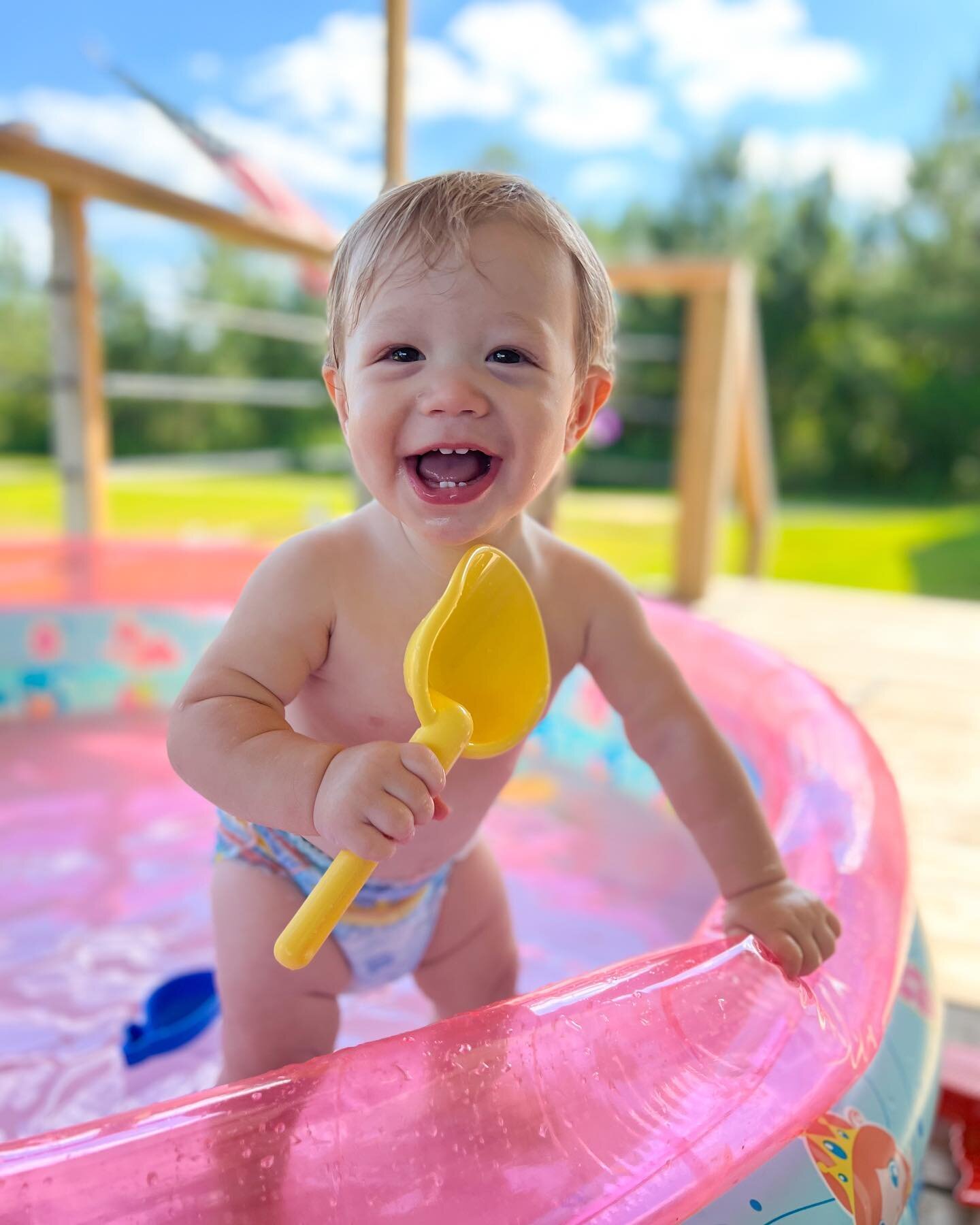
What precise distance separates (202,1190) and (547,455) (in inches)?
23.1

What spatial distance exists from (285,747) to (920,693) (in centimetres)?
265

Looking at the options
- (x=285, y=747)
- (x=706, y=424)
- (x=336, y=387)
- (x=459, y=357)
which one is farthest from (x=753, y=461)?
(x=285, y=747)

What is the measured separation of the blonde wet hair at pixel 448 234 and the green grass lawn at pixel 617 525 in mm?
5637

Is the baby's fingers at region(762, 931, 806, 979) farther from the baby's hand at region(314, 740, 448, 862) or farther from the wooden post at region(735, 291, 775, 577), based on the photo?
the wooden post at region(735, 291, 775, 577)

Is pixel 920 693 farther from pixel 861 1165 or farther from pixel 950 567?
pixel 950 567

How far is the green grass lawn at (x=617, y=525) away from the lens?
7.59m

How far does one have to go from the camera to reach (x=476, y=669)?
0.82m

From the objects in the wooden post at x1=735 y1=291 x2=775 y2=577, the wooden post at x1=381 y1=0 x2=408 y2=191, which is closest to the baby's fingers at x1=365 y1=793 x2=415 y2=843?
the wooden post at x1=381 y1=0 x2=408 y2=191

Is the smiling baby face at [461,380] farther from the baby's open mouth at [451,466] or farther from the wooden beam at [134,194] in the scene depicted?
the wooden beam at [134,194]

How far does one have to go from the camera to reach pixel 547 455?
33.9 inches

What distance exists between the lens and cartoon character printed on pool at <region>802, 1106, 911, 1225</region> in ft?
2.54

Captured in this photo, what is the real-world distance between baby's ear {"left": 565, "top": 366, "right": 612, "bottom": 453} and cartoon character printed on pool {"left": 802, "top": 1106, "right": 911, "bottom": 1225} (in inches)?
24.7

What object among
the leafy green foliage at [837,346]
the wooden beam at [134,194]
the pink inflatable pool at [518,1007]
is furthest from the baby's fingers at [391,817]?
the leafy green foliage at [837,346]

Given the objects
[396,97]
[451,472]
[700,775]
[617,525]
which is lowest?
[617,525]
